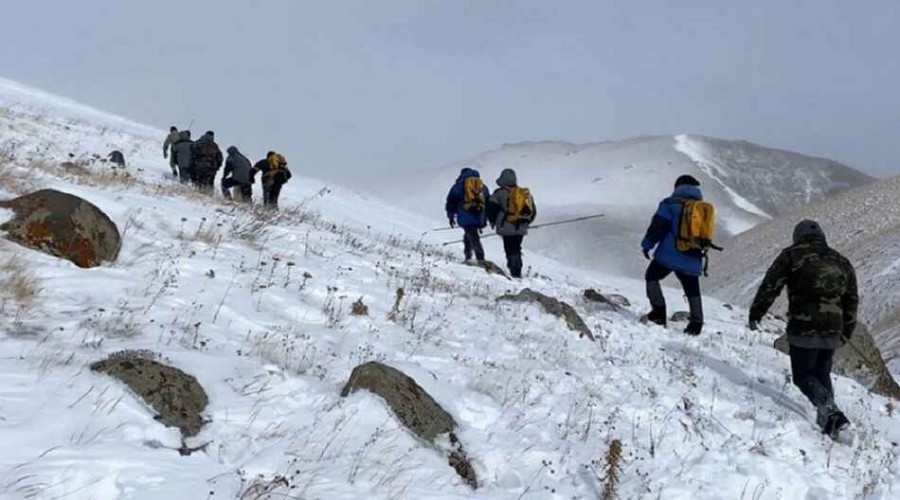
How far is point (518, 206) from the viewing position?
45.8ft

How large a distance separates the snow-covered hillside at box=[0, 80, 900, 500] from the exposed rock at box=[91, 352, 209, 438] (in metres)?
0.08

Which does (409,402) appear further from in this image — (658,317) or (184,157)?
(184,157)

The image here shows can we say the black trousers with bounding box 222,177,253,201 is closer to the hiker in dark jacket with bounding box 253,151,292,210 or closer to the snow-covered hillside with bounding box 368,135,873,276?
the hiker in dark jacket with bounding box 253,151,292,210

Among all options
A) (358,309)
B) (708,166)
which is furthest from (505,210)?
(708,166)

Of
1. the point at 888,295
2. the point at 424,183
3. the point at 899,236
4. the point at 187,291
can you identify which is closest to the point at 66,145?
the point at 187,291

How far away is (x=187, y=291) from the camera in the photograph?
724 centimetres

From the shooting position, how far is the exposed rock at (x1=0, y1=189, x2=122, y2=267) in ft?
23.8

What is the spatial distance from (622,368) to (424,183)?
136214 mm

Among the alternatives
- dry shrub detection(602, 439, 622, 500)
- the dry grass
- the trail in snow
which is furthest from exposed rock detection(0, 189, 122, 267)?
the trail in snow

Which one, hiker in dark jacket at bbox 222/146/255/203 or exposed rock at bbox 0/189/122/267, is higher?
hiker in dark jacket at bbox 222/146/255/203

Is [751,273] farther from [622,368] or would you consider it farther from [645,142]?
[645,142]

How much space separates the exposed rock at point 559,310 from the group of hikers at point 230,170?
9.08 m

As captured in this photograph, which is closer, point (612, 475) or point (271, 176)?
point (612, 475)

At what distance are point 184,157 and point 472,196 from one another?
905cm
